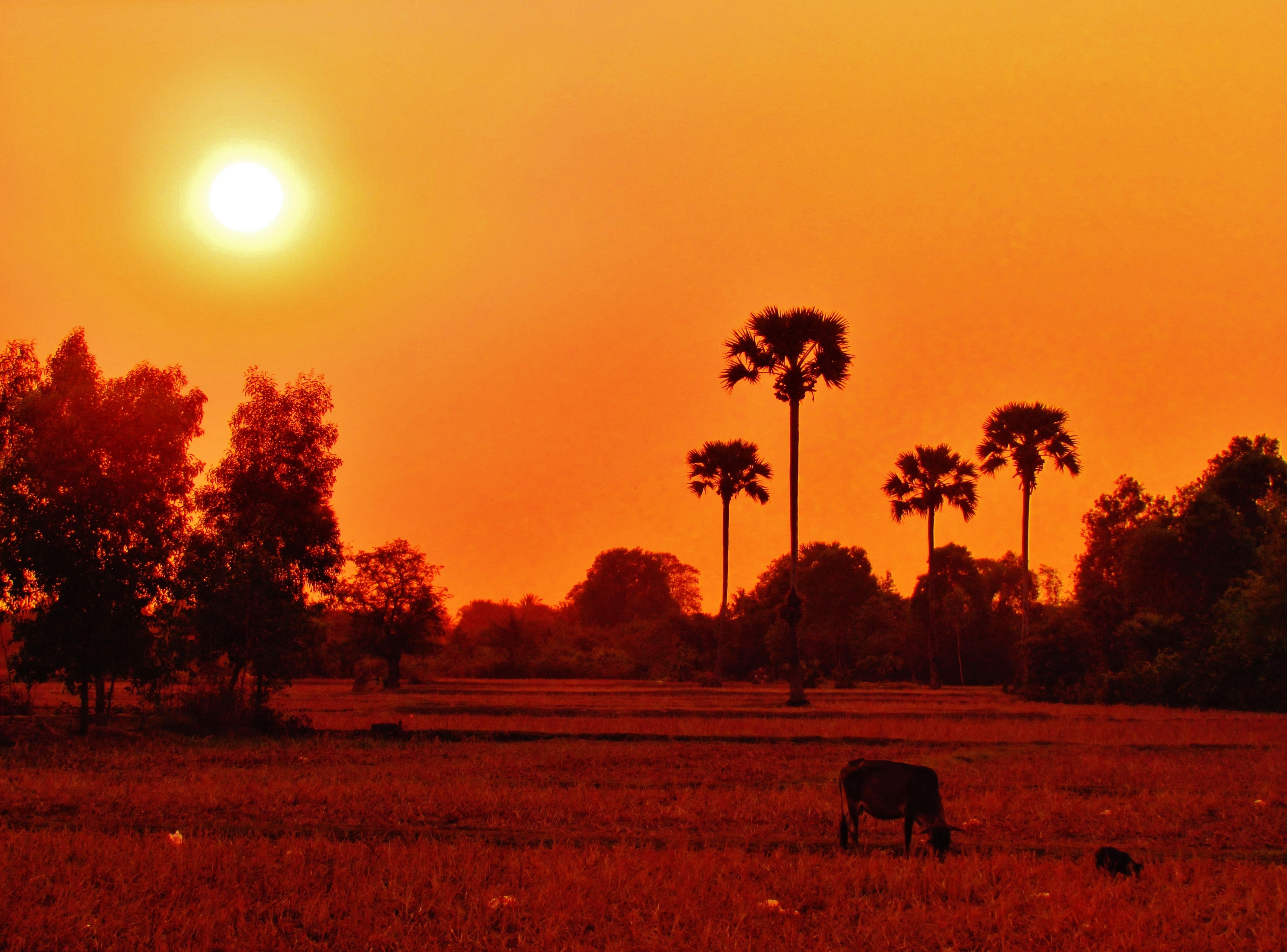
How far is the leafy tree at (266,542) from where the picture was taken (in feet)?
109

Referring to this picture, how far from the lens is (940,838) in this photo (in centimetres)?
1346

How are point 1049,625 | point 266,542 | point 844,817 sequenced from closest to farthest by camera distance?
point 844,817
point 266,542
point 1049,625

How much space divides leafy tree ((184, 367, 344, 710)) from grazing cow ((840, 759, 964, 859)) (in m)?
24.2

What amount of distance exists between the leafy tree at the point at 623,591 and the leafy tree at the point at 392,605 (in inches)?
3550

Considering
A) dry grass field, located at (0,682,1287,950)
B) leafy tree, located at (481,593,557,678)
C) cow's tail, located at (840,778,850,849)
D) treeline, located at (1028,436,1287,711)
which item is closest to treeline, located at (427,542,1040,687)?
leafy tree, located at (481,593,557,678)

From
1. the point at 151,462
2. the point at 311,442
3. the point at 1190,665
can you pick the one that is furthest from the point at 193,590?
the point at 1190,665

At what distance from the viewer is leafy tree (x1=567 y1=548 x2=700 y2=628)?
537 ft

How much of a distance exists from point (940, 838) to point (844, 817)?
1.23 meters

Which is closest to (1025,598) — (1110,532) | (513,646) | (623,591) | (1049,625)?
(1049,625)

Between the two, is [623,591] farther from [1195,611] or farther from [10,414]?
[10,414]

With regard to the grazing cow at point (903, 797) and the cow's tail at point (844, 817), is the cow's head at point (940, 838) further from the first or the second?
the cow's tail at point (844, 817)

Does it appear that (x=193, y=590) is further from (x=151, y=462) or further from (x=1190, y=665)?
(x=1190, y=665)

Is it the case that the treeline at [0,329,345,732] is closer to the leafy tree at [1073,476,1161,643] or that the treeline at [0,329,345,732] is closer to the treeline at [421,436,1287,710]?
the treeline at [421,436,1287,710]

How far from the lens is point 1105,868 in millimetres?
12469
